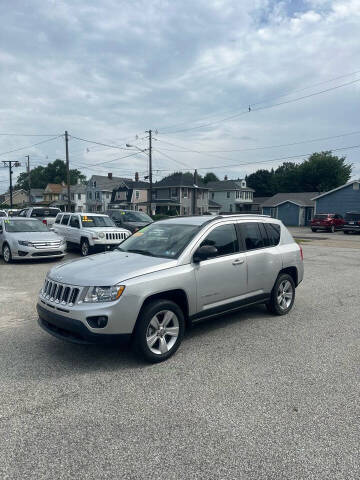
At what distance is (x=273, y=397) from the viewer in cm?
343

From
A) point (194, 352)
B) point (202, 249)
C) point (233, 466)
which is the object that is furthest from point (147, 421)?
point (202, 249)

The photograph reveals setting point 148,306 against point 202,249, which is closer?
point 148,306

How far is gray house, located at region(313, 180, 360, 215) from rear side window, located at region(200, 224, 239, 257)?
38749 mm

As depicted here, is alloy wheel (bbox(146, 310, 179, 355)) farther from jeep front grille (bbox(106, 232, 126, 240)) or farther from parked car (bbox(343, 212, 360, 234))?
parked car (bbox(343, 212, 360, 234))

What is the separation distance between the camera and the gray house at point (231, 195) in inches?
2867

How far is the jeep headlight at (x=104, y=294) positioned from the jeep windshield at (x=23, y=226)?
9.67m

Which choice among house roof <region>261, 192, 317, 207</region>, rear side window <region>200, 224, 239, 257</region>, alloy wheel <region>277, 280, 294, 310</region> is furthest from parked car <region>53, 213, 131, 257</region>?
house roof <region>261, 192, 317, 207</region>

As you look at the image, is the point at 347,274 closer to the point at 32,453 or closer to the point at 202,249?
the point at 202,249

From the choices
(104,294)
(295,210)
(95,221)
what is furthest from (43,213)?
(295,210)

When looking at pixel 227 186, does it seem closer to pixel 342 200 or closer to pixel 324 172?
pixel 324 172

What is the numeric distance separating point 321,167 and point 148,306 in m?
73.6

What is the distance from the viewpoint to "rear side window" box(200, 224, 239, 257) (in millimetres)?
5027

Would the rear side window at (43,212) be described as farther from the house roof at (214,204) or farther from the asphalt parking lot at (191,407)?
the house roof at (214,204)

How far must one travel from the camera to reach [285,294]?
626 cm
